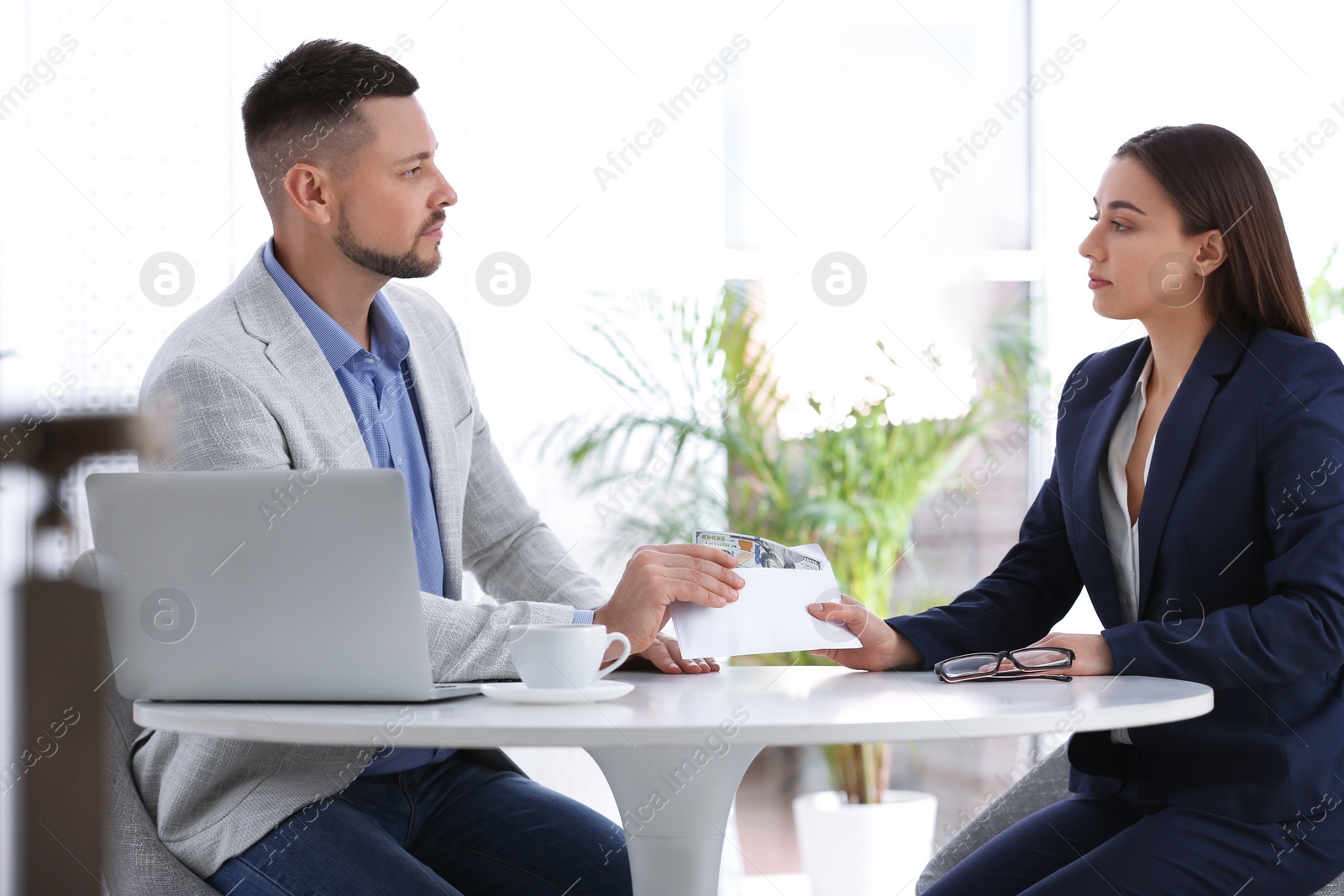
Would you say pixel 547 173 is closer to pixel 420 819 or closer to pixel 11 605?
pixel 11 605

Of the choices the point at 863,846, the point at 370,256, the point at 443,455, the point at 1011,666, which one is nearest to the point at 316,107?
the point at 370,256

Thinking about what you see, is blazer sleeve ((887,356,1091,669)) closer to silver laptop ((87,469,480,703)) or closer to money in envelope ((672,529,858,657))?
money in envelope ((672,529,858,657))

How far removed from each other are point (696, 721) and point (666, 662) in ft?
1.76

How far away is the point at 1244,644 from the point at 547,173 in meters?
2.42

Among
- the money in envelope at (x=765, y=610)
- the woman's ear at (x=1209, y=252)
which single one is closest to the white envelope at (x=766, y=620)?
the money in envelope at (x=765, y=610)

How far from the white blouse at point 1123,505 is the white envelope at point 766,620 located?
16.9 inches

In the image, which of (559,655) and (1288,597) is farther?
(1288,597)

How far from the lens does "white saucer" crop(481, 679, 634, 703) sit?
3.99 feet

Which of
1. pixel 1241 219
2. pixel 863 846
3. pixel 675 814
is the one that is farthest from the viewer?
pixel 863 846

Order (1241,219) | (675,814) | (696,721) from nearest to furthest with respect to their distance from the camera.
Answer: (696,721) → (675,814) → (1241,219)

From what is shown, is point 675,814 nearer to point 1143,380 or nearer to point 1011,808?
point 1011,808

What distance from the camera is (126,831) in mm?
1413

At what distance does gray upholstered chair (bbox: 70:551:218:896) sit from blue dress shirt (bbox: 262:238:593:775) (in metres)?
0.34

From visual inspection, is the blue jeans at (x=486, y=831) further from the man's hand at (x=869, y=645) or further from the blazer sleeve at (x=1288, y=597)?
the blazer sleeve at (x=1288, y=597)
